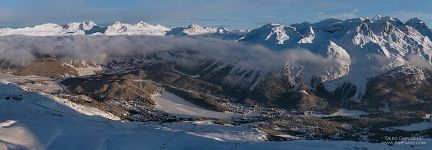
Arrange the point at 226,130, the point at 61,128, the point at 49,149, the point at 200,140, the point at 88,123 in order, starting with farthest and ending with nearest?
the point at 226,130 → the point at 88,123 → the point at 61,128 → the point at 200,140 → the point at 49,149

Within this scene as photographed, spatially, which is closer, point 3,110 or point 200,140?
point 200,140

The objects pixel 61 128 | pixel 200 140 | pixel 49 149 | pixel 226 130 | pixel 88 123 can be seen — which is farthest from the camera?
pixel 226 130

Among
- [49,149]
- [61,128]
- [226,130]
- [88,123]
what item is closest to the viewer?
[49,149]

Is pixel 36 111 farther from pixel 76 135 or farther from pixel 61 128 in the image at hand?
pixel 76 135

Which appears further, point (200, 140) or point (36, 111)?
point (36, 111)

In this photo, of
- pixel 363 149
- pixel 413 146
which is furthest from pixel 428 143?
pixel 363 149

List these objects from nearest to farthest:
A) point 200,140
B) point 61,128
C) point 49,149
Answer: point 49,149
point 200,140
point 61,128

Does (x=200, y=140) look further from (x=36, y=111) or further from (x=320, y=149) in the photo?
(x=36, y=111)

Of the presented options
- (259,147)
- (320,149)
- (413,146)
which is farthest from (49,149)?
Result: (413,146)
